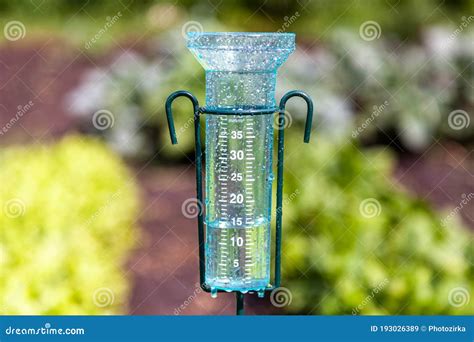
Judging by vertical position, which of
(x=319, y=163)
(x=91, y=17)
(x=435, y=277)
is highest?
(x=91, y=17)

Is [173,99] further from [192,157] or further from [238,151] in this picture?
[192,157]

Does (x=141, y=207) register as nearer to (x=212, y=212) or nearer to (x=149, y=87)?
(x=149, y=87)

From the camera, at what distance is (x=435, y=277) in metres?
5.02

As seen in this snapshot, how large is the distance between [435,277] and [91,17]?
375 inches

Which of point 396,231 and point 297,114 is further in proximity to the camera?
point 297,114

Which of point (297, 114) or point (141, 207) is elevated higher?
point (297, 114)

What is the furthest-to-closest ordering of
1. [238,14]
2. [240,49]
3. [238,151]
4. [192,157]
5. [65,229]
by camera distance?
[238,14]
[192,157]
[65,229]
[238,151]
[240,49]

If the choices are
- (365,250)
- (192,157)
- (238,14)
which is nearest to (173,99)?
(365,250)

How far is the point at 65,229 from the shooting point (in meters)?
5.45

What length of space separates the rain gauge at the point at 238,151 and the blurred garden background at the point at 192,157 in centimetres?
151

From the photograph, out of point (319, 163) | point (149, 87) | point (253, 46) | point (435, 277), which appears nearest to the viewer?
point (253, 46)

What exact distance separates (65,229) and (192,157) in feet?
11.4

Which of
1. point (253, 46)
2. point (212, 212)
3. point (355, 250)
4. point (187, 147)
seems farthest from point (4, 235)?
point (187, 147)

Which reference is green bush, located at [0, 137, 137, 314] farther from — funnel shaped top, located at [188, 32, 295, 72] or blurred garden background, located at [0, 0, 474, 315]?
funnel shaped top, located at [188, 32, 295, 72]
